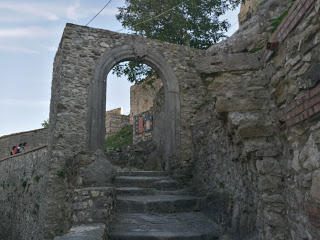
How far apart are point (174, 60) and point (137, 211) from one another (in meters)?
5.26

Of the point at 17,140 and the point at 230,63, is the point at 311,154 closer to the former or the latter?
the point at 230,63

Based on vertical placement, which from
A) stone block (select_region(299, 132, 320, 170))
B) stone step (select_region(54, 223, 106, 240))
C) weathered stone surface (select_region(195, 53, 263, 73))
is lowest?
stone step (select_region(54, 223, 106, 240))

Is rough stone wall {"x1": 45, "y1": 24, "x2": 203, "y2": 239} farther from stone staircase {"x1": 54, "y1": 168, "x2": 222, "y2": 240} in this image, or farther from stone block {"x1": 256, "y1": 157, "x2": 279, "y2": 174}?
stone block {"x1": 256, "y1": 157, "x2": 279, "y2": 174}

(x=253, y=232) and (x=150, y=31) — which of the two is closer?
(x=253, y=232)

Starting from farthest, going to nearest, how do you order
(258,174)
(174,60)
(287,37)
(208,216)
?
(174,60) < (208,216) < (258,174) < (287,37)

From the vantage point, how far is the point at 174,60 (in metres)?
9.12

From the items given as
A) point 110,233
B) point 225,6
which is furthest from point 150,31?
point 110,233

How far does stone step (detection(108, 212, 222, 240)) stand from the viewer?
→ 3.95 metres

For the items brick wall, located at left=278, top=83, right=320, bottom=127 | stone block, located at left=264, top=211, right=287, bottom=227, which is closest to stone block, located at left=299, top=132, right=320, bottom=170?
brick wall, located at left=278, top=83, right=320, bottom=127

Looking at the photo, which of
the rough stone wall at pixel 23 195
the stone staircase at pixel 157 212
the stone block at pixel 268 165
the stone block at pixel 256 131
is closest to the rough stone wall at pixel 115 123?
the rough stone wall at pixel 23 195

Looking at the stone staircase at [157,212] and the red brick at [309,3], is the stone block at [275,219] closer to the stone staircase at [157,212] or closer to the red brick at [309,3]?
the stone staircase at [157,212]

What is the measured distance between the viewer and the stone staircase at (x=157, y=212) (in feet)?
13.2

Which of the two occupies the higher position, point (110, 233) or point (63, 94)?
point (63, 94)

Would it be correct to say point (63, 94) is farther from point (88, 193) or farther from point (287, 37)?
point (287, 37)
